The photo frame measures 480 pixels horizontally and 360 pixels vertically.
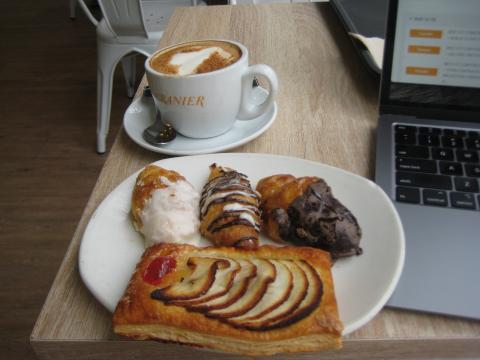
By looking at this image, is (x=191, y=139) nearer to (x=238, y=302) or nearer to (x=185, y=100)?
(x=185, y=100)

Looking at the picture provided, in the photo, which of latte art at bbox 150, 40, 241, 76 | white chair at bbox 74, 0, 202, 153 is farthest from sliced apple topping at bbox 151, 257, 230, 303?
white chair at bbox 74, 0, 202, 153

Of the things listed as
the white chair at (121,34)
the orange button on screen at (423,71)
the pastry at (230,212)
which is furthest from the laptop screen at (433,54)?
the white chair at (121,34)

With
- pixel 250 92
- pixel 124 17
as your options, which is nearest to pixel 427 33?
pixel 250 92

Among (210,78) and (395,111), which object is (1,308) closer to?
(210,78)

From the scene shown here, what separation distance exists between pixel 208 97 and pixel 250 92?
0.24 ft

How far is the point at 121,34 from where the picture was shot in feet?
5.15

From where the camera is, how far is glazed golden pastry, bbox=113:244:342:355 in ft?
1.02

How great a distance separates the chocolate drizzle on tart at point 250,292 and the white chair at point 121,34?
1264 millimetres

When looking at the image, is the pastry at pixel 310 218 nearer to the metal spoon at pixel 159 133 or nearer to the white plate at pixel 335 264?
the white plate at pixel 335 264

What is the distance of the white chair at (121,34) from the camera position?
149cm

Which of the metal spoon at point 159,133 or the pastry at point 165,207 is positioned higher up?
the pastry at point 165,207

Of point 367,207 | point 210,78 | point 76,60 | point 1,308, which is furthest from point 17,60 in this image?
point 367,207

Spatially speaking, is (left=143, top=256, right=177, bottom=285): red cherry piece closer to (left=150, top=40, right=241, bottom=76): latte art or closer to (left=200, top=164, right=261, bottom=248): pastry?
(left=200, top=164, right=261, bottom=248): pastry

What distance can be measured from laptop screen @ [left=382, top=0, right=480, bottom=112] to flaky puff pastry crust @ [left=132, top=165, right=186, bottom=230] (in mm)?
312
